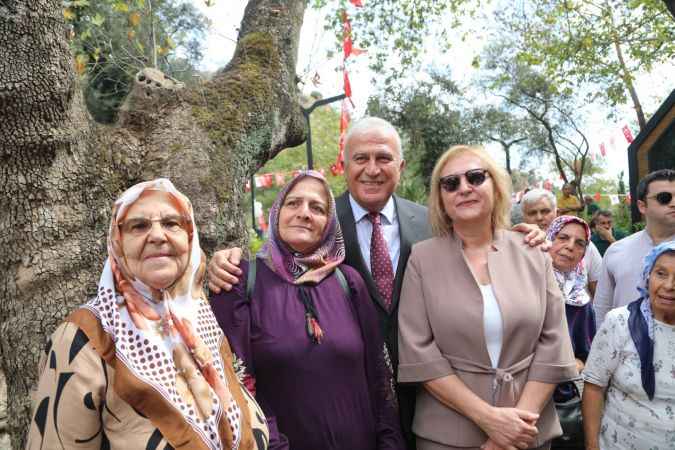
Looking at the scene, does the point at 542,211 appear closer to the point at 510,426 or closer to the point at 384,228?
the point at 384,228

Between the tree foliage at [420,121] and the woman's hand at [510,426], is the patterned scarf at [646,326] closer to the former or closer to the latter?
the woman's hand at [510,426]

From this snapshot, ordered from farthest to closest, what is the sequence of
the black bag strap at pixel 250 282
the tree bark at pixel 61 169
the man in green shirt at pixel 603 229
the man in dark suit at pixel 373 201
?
the man in green shirt at pixel 603 229
the man in dark suit at pixel 373 201
the tree bark at pixel 61 169
the black bag strap at pixel 250 282

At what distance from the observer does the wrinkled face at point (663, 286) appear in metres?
2.65

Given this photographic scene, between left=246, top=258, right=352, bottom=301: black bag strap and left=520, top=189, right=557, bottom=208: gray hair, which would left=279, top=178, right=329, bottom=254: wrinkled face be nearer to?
left=246, top=258, right=352, bottom=301: black bag strap

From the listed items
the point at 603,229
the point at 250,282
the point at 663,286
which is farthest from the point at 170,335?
the point at 603,229

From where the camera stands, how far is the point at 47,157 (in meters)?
2.81

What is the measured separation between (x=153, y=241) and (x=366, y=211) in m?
1.56

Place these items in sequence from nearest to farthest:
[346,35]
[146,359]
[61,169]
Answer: [146,359] → [61,169] → [346,35]

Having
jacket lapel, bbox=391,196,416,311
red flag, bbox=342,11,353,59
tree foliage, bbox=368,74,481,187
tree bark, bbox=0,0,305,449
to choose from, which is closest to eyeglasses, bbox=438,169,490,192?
jacket lapel, bbox=391,196,416,311

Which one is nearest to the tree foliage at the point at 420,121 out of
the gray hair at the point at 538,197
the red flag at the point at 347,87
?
the red flag at the point at 347,87

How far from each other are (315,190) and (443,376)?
1.09 meters

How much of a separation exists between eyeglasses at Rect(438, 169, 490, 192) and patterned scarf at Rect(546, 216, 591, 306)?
58.3 inches

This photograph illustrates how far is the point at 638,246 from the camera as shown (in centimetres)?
389

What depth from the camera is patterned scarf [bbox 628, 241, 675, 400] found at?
2.60 metres
